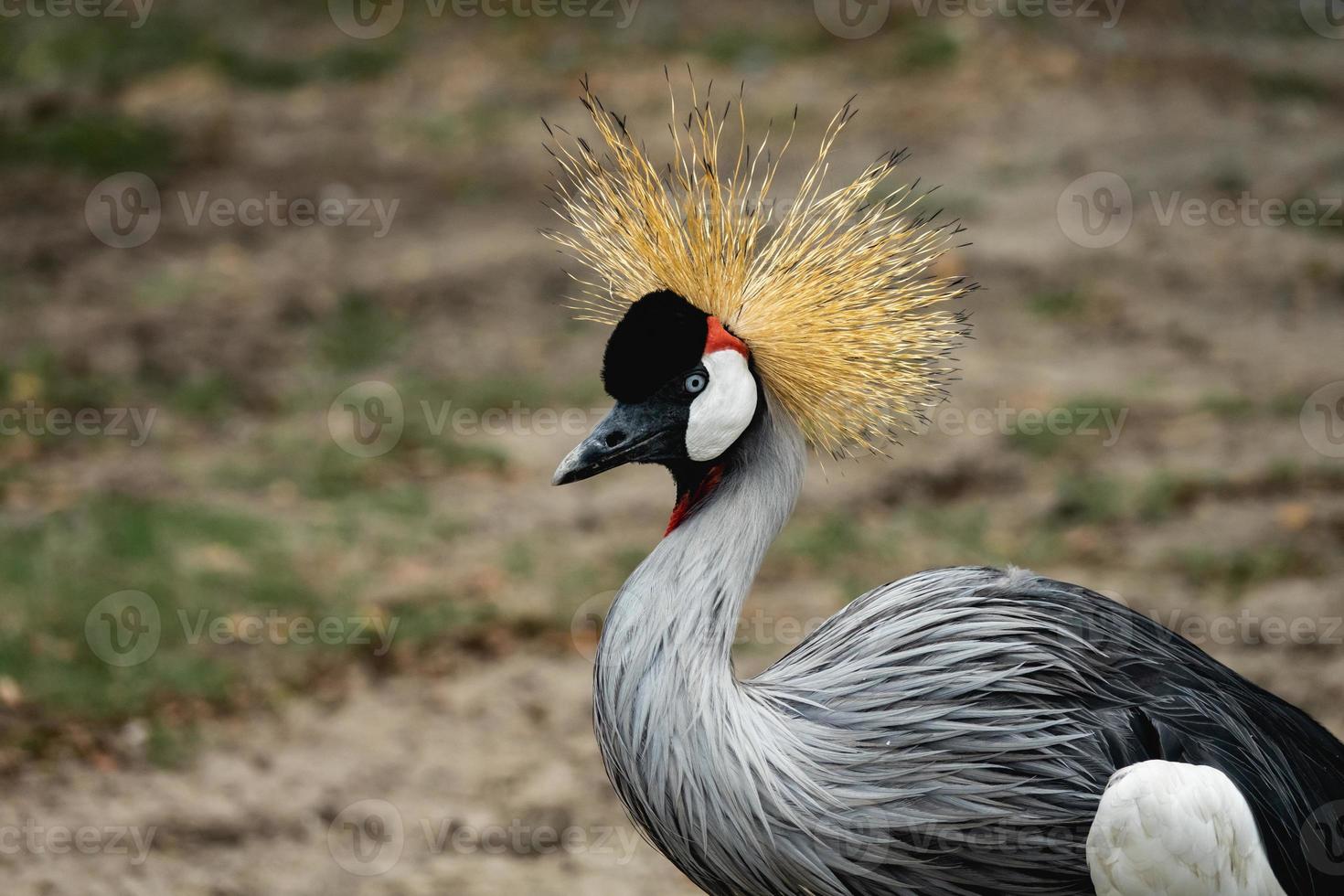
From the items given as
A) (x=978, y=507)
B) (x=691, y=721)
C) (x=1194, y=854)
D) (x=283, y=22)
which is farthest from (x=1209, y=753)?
(x=283, y=22)

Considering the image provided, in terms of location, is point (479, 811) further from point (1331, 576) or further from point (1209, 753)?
point (1331, 576)

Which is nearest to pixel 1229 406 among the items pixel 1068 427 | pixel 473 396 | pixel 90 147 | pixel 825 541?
pixel 1068 427

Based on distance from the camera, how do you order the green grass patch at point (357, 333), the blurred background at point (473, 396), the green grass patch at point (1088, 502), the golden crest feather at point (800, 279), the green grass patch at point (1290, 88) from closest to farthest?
1. the golden crest feather at point (800, 279)
2. the blurred background at point (473, 396)
3. the green grass patch at point (1088, 502)
4. the green grass patch at point (357, 333)
5. the green grass patch at point (1290, 88)

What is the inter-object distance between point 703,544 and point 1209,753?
919 mm

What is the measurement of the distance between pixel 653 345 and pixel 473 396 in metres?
3.72

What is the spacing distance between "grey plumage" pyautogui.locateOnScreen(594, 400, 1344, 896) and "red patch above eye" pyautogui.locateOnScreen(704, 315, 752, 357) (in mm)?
134

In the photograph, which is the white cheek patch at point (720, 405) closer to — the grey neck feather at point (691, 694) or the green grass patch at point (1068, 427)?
the grey neck feather at point (691, 694)

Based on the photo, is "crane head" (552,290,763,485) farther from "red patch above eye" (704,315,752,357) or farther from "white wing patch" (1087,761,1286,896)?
"white wing patch" (1087,761,1286,896)

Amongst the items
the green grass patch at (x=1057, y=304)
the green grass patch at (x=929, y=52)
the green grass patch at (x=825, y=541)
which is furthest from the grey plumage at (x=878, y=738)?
the green grass patch at (x=929, y=52)

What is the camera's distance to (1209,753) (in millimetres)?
2404

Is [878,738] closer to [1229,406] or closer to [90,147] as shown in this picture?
[1229,406]

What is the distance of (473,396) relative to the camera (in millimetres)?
6016

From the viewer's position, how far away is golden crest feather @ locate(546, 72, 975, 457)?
247cm

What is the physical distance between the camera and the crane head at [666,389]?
238 cm
